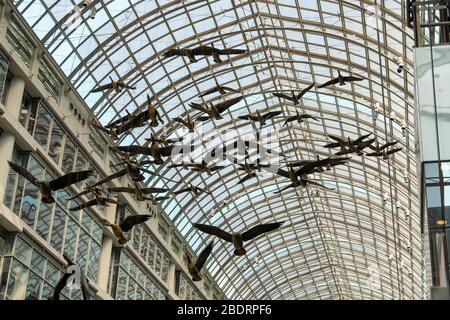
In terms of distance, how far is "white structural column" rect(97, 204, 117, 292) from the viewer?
3662cm

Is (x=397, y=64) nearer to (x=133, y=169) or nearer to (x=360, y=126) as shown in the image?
(x=360, y=126)

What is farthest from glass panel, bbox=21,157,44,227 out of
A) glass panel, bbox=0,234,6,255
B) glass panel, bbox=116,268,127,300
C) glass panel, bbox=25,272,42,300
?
glass panel, bbox=116,268,127,300

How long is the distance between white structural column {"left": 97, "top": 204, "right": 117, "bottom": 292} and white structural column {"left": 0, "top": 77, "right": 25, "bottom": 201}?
29.0 ft

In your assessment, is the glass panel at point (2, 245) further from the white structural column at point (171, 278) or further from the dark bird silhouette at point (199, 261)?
the white structural column at point (171, 278)

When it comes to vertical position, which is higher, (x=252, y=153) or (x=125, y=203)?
(x=252, y=153)

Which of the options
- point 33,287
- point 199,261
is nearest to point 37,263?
point 33,287

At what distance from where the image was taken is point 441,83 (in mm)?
21109

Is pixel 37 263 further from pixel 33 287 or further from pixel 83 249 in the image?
pixel 83 249

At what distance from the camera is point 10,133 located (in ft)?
93.8

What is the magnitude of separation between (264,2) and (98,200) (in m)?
18.8

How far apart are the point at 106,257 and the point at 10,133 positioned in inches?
432
